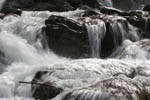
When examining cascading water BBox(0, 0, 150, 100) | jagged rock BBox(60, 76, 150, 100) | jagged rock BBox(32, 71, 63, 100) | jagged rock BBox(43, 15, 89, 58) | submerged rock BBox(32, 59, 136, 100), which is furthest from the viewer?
jagged rock BBox(43, 15, 89, 58)

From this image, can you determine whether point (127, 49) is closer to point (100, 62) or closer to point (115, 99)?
point (100, 62)

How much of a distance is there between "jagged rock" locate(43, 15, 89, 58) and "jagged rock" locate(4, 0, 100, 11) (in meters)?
6.78

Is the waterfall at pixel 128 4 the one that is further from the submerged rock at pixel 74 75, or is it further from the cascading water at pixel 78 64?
the submerged rock at pixel 74 75

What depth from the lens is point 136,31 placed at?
15555 millimetres

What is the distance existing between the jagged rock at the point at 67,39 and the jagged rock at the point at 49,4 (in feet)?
22.3

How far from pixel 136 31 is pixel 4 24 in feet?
19.0

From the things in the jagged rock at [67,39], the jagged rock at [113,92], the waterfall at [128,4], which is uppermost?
the jagged rock at [113,92]

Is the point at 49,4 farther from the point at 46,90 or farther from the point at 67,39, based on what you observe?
the point at 46,90

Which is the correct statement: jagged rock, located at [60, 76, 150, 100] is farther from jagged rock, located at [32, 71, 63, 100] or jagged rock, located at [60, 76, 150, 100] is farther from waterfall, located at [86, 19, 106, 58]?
waterfall, located at [86, 19, 106, 58]

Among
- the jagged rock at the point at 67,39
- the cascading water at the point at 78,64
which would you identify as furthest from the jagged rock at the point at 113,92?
the jagged rock at the point at 67,39

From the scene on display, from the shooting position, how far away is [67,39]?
46.2ft

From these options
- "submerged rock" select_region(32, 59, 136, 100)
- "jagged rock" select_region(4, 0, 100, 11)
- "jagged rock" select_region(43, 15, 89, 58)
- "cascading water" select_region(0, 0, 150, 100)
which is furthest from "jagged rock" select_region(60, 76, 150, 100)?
"jagged rock" select_region(4, 0, 100, 11)

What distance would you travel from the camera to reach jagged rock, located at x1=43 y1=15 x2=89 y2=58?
14055 mm

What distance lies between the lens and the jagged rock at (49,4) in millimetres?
20984
